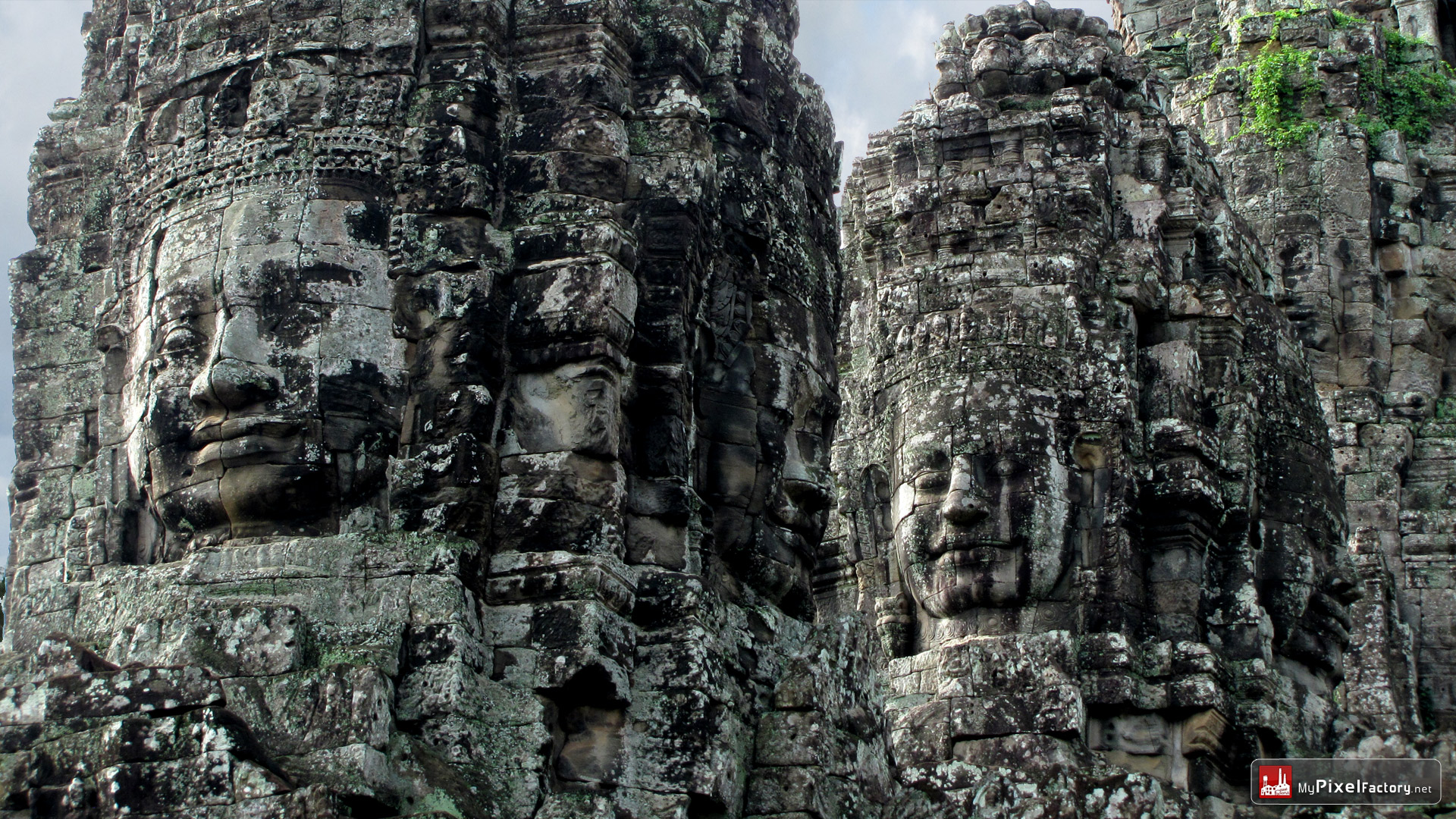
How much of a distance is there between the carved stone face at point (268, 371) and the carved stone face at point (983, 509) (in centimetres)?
781

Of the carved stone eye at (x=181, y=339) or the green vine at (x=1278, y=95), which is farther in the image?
the green vine at (x=1278, y=95)

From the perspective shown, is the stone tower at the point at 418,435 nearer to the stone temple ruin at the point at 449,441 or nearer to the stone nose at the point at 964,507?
the stone temple ruin at the point at 449,441

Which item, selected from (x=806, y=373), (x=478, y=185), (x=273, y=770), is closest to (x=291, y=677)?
(x=273, y=770)

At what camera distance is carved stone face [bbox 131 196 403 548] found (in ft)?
30.8

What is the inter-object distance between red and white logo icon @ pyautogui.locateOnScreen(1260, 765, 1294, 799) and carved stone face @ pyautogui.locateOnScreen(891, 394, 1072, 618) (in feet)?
7.44

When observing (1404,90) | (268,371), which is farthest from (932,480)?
(1404,90)

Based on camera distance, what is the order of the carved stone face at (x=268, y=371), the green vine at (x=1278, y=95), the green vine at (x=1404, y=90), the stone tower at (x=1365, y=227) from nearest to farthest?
1. the carved stone face at (x=268, y=371)
2. the stone tower at (x=1365, y=227)
3. the green vine at (x=1278, y=95)
4. the green vine at (x=1404, y=90)

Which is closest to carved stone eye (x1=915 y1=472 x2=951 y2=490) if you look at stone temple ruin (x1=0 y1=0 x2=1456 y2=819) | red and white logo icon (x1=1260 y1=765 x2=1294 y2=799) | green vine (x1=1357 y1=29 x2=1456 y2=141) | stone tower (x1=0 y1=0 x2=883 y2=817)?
stone temple ruin (x1=0 y1=0 x2=1456 y2=819)

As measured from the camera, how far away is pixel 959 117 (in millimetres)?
18953

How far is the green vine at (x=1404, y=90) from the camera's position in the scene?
26281 millimetres

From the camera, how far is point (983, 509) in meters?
16.6

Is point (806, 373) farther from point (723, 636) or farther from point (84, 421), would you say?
point (84, 421)

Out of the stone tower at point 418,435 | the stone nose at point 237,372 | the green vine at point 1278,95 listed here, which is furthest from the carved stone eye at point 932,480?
the green vine at point 1278,95

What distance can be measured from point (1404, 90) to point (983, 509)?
1319 centimetres
